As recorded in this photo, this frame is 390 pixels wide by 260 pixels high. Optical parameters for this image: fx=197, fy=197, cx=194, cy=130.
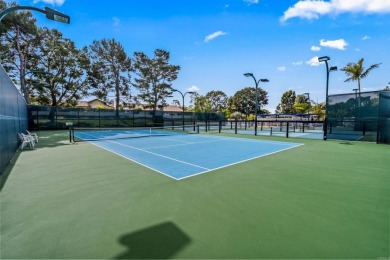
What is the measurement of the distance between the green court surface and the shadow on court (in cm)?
1

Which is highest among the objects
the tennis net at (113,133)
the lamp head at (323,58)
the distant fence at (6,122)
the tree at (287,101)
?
the tree at (287,101)

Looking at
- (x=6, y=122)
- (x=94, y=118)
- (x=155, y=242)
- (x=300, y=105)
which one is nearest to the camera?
(x=155, y=242)

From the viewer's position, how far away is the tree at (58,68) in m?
27.0

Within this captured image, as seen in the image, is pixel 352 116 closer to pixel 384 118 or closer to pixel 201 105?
pixel 384 118

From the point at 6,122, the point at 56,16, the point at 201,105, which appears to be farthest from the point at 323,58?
the point at 201,105

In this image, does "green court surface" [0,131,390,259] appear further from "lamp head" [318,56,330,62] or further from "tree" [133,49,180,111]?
"tree" [133,49,180,111]

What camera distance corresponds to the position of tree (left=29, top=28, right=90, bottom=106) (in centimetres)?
2705

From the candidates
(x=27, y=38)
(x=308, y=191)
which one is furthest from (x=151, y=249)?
(x=27, y=38)

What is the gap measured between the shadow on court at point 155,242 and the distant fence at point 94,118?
23.2 metres

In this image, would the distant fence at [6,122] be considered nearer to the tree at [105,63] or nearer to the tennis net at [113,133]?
the tennis net at [113,133]

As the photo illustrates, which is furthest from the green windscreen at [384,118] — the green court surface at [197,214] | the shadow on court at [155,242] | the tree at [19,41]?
the tree at [19,41]

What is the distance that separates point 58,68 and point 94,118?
1031 centimetres

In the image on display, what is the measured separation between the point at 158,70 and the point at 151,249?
3793cm

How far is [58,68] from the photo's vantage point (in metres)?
28.1
